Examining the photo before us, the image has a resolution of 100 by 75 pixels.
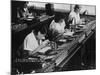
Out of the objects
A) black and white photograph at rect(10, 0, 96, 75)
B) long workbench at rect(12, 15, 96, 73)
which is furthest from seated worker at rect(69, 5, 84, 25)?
long workbench at rect(12, 15, 96, 73)

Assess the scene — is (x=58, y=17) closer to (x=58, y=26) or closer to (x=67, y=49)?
(x=58, y=26)

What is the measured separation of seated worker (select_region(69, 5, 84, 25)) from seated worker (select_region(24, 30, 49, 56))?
449 millimetres

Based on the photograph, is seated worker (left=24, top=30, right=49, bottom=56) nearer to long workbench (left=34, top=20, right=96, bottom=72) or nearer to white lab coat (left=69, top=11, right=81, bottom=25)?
long workbench (left=34, top=20, right=96, bottom=72)

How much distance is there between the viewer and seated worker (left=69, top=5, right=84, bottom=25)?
2379mm

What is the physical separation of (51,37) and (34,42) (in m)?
0.22

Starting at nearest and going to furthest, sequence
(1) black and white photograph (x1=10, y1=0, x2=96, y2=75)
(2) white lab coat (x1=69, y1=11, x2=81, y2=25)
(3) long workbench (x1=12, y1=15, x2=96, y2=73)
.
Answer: (1) black and white photograph (x1=10, y1=0, x2=96, y2=75), (3) long workbench (x1=12, y1=15, x2=96, y2=73), (2) white lab coat (x1=69, y1=11, x2=81, y2=25)

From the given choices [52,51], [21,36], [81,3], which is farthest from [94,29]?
[21,36]

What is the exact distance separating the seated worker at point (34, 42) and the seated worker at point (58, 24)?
176 millimetres

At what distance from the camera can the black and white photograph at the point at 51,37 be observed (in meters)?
2.13

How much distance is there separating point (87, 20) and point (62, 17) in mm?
364

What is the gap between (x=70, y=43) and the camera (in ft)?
7.77

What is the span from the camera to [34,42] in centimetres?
221

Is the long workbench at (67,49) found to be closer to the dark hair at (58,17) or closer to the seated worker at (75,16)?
the seated worker at (75,16)

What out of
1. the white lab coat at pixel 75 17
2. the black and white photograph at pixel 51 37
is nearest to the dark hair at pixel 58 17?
the black and white photograph at pixel 51 37
